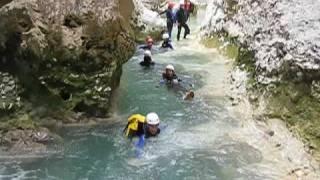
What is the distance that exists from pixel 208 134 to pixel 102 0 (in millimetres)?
4153

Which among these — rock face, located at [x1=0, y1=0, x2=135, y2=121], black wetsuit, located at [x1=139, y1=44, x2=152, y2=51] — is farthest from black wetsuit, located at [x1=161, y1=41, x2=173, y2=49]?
rock face, located at [x1=0, y1=0, x2=135, y2=121]

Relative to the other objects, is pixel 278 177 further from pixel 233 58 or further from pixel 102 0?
pixel 233 58

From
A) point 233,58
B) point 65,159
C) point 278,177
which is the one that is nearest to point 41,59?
point 65,159

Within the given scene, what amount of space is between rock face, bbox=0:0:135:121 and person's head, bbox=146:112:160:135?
151cm

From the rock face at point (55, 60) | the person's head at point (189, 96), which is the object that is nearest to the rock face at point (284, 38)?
the person's head at point (189, 96)

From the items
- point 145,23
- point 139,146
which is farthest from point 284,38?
point 145,23

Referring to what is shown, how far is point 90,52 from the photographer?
43.8 feet

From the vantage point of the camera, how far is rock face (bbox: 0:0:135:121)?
42.1ft

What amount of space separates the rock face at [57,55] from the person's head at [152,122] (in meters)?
1.51

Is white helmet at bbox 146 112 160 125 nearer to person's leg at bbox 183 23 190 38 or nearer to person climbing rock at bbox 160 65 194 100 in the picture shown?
person climbing rock at bbox 160 65 194 100

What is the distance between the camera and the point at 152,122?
12492mm

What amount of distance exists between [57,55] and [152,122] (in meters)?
2.79

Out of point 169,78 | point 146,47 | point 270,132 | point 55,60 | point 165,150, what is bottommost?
point 165,150

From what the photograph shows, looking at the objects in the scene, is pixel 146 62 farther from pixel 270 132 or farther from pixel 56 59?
pixel 270 132
